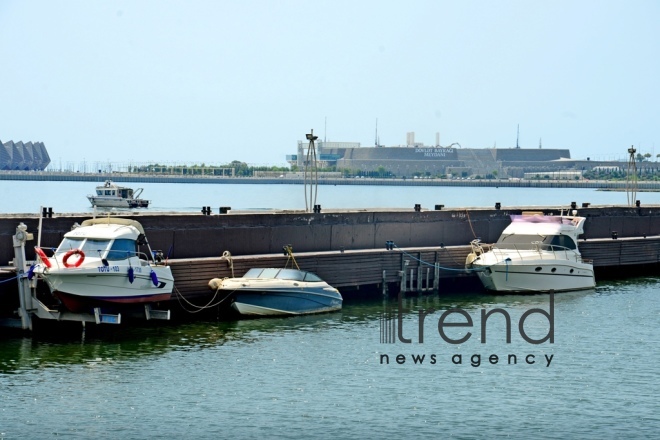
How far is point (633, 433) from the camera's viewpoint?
2341cm

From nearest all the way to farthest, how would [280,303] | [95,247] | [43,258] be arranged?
[43,258] → [95,247] → [280,303]

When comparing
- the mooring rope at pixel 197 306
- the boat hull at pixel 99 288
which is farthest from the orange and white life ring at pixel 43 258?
the mooring rope at pixel 197 306

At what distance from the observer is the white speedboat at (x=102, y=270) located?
101 feet

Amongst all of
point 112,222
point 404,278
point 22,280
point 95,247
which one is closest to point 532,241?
point 404,278

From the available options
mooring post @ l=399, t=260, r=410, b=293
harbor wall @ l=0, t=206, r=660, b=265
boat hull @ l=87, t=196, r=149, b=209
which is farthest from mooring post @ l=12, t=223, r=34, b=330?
boat hull @ l=87, t=196, r=149, b=209

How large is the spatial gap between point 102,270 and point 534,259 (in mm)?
17958

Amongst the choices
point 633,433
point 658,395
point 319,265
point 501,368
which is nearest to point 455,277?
point 319,265

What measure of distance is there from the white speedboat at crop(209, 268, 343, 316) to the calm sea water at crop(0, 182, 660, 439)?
42 centimetres

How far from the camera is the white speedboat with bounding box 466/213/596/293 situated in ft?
138

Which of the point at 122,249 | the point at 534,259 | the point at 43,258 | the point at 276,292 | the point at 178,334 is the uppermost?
the point at 122,249

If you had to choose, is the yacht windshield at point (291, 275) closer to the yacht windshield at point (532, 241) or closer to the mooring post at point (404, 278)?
the mooring post at point (404, 278)

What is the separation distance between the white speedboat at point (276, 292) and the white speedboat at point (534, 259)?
8400mm

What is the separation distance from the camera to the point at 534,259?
1672 inches

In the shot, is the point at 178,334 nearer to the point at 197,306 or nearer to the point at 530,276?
the point at 197,306
